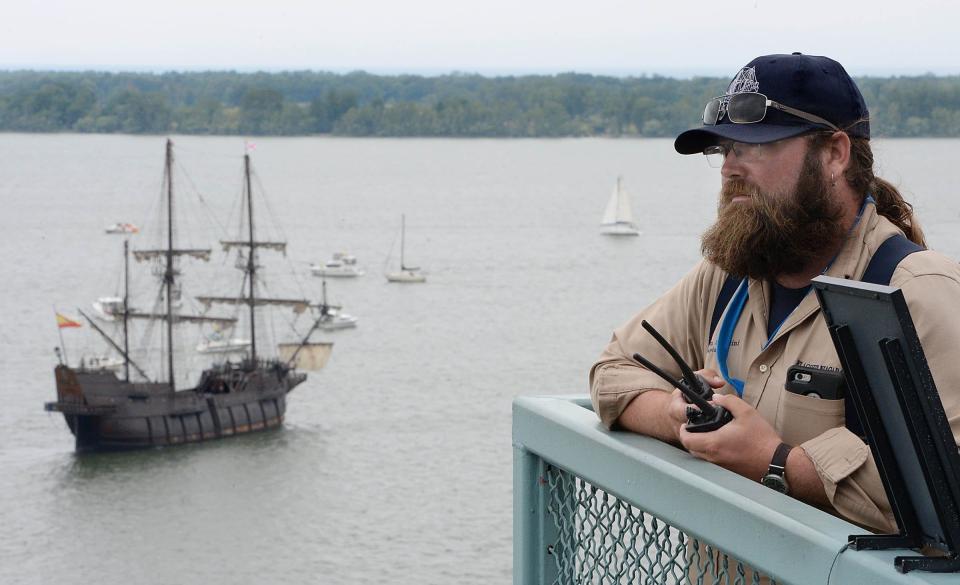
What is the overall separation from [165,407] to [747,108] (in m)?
47.3

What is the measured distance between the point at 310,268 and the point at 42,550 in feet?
142

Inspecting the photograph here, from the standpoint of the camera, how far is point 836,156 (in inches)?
91.6

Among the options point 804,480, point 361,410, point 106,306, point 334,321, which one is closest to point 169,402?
point 361,410

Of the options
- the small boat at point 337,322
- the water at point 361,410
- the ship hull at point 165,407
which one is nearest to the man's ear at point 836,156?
the water at point 361,410

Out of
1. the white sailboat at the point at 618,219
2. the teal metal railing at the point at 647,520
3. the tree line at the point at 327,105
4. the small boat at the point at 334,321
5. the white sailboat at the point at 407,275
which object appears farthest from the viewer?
the tree line at the point at 327,105

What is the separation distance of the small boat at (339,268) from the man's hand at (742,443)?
246 feet

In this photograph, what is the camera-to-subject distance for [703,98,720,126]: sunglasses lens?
2.41 m

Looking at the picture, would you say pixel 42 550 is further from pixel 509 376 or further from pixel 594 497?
pixel 594 497

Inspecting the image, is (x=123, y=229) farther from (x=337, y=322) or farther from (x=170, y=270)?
(x=170, y=270)

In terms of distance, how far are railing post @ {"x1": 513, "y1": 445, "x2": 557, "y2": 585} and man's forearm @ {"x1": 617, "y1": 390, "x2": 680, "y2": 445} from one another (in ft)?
0.78

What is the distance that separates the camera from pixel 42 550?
36.9 m

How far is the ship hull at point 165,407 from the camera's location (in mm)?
46906

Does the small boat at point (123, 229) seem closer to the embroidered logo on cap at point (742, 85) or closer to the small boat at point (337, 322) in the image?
A: the small boat at point (337, 322)

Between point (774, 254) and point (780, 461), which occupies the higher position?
point (774, 254)
